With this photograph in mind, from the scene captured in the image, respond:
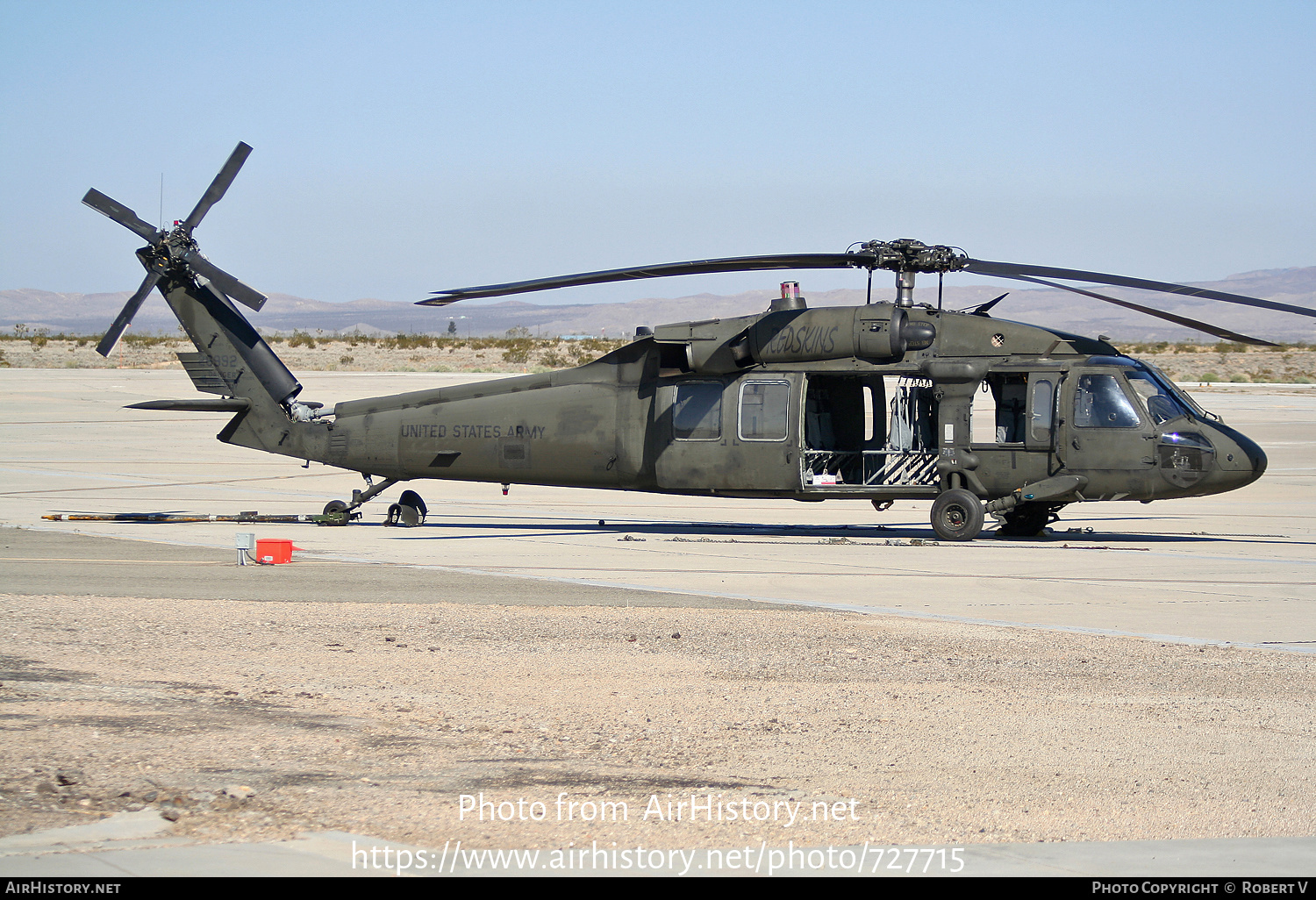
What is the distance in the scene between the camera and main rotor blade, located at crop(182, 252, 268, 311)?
1588 centimetres

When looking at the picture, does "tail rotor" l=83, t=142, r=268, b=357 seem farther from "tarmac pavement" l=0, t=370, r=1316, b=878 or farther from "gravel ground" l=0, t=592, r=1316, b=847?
"gravel ground" l=0, t=592, r=1316, b=847

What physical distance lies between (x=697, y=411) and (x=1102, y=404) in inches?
201

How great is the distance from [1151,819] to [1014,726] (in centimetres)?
156

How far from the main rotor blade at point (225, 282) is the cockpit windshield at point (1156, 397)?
1103cm

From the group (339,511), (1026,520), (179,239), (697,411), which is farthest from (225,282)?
(1026,520)

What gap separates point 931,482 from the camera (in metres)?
15.6

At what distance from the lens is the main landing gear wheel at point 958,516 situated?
14961 millimetres

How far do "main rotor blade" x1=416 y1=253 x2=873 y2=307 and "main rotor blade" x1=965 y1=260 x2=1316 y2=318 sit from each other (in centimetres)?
147

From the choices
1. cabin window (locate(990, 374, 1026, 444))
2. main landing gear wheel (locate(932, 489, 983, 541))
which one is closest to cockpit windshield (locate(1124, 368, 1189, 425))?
cabin window (locate(990, 374, 1026, 444))

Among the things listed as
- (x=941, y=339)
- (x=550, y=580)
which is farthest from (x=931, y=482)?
(x=550, y=580)

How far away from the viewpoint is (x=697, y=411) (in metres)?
16.0

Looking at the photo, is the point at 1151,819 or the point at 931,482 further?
the point at 931,482

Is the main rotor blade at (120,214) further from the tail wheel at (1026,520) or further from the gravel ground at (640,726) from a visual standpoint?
the tail wheel at (1026,520)

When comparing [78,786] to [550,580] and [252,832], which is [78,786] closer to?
[252,832]
